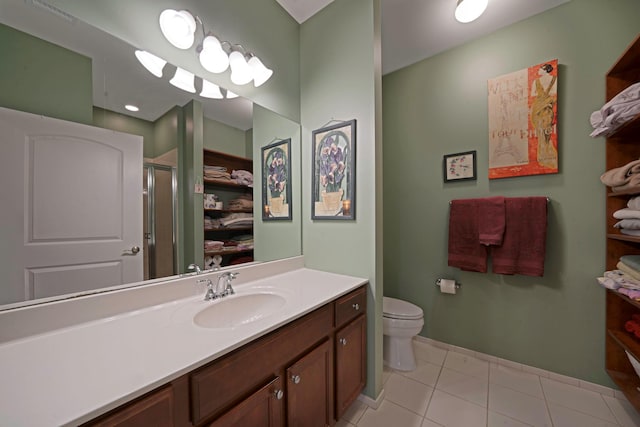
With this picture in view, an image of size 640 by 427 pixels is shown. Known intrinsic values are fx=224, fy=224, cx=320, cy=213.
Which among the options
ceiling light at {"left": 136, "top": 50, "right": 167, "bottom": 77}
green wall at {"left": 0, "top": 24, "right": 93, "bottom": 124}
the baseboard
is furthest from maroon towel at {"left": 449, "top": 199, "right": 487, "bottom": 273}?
green wall at {"left": 0, "top": 24, "right": 93, "bottom": 124}

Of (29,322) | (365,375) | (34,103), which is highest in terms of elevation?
(34,103)

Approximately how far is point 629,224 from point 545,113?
0.85 meters

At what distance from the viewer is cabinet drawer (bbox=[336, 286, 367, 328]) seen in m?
1.14

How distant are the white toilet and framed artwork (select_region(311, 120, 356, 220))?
908 millimetres

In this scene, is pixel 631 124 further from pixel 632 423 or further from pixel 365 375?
pixel 365 375

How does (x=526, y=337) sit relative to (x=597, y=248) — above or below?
below

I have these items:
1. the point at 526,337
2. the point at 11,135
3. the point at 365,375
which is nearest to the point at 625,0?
the point at 526,337

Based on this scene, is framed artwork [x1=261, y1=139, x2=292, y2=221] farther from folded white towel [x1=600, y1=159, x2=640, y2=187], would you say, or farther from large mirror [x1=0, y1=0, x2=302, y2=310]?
folded white towel [x1=600, y1=159, x2=640, y2=187]

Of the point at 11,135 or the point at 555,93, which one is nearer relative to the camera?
the point at 11,135

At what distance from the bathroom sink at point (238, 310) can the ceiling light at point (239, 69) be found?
122cm

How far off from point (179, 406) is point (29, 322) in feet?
2.01

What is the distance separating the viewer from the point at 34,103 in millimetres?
755

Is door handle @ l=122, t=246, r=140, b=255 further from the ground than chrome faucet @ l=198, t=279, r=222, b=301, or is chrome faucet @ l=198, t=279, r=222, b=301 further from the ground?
door handle @ l=122, t=246, r=140, b=255

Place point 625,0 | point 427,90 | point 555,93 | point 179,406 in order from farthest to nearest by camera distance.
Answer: point 427,90 → point 555,93 → point 625,0 → point 179,406
